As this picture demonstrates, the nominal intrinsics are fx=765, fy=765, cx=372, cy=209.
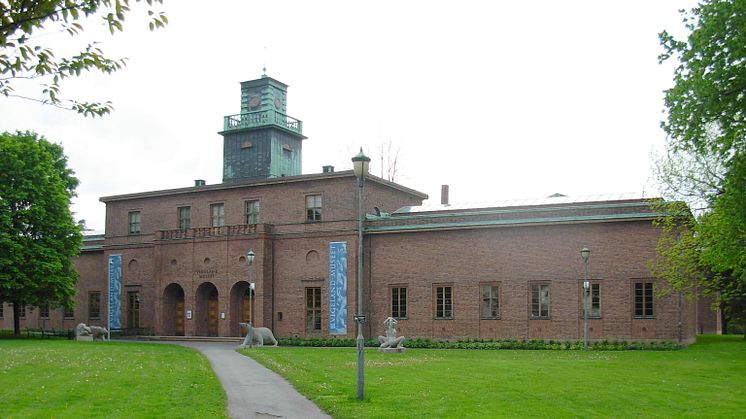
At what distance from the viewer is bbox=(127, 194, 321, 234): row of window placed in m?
42.9

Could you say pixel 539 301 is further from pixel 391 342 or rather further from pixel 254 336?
pixel 254 336

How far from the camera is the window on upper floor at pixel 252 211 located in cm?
4500

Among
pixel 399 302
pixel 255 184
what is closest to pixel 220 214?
pixel 255 184

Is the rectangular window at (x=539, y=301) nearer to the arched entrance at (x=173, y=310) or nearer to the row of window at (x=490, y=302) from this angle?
the row of window at (x=490, y=302)

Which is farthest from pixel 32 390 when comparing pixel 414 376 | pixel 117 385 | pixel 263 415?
pixel 414 376

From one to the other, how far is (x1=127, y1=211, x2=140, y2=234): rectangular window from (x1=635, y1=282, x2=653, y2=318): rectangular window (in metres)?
31.2

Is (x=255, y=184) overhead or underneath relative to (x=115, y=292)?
overhead

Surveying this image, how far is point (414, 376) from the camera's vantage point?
20.5 metres

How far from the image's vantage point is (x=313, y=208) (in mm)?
42938

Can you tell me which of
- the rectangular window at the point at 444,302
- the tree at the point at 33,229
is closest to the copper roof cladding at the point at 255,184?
the tree at the point at 33,229

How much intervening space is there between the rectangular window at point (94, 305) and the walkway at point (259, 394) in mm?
29138

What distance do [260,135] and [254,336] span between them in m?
18.6

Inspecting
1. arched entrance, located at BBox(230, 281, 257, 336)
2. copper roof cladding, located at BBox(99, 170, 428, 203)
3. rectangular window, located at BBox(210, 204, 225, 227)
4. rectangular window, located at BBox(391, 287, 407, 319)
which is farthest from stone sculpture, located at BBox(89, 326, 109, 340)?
rectangular window, located at BBox(391, 287, 407, 319)

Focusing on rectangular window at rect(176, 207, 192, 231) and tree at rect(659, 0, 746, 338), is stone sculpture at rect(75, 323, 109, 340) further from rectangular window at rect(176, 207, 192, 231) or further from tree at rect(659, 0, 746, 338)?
tree at rect(659, 0, 746, 338)
